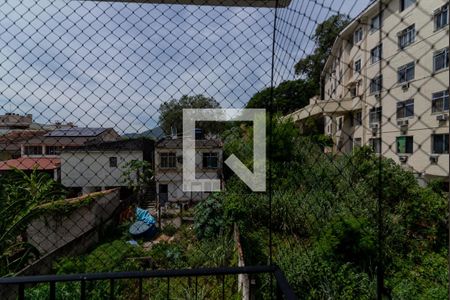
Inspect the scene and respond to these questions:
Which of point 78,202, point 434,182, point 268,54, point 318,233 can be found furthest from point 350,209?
point 78,202

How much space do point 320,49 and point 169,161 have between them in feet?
13.2

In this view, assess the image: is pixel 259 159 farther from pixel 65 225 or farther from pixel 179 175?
pixel 65 225

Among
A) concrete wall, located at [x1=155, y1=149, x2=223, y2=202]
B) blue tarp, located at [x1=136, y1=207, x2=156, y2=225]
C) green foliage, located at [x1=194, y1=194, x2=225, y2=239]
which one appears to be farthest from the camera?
blue tarp, located at [x1=136, y1=207, x2=156, y2=225]

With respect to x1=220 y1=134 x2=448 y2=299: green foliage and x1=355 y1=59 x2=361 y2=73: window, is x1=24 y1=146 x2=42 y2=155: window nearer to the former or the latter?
x1=220 y1=134 x2=448 y2=299: green foliage

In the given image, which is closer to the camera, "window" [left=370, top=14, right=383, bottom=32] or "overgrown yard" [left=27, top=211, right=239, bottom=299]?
"window" [left=370, top=14, right=383, bottom=32]

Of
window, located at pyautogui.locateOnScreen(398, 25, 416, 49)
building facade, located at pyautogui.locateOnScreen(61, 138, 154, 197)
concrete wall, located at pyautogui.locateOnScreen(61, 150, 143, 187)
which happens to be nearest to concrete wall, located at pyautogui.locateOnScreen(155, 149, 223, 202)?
building facade, located at pyautogui.locateOnScreen(61, 138, 154, 197)

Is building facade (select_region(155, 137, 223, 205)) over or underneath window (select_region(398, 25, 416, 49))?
underneath

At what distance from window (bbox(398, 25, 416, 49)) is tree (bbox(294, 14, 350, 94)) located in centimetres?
21

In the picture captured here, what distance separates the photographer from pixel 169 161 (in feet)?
16.8

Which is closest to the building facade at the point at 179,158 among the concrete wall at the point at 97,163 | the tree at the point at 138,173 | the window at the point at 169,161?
the window at the point at 169,161

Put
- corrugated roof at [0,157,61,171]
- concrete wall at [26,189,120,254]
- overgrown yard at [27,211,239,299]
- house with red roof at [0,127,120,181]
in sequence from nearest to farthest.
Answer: house with red roof at [0,127,120,181] → overgrown yard at [27,211,239,299] → corrugated roof at [0,157,61,171] → concrete wall at [26,189,120,254]

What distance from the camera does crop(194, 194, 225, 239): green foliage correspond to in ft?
18.7

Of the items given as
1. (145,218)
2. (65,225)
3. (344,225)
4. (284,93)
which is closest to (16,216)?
(65,225)

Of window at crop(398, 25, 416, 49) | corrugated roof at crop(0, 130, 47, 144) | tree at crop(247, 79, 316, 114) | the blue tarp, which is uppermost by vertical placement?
window at crop(398, 25, 416, 49)
